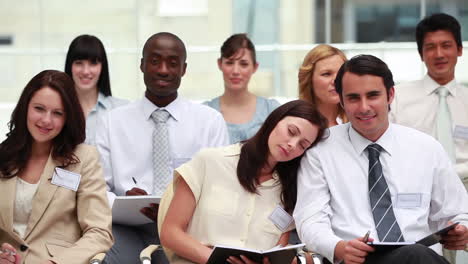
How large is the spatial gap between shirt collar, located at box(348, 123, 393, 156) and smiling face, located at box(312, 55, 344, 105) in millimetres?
1274

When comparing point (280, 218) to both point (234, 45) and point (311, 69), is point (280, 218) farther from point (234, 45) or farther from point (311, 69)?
point (234, 45)

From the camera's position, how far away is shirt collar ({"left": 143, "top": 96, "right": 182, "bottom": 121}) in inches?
201

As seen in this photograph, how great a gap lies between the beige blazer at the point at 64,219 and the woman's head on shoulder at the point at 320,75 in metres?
1.73

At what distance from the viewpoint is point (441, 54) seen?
546 cm

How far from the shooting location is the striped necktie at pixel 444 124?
536 cm

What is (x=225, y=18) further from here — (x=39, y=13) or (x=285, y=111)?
(x=285, y=111)

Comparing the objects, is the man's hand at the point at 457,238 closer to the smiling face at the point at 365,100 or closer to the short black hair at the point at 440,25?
the smiling face at the point at 365,100

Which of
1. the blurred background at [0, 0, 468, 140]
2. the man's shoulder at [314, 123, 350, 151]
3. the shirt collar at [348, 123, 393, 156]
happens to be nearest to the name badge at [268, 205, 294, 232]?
the man's shoulder at [314, 123, 350, 151]

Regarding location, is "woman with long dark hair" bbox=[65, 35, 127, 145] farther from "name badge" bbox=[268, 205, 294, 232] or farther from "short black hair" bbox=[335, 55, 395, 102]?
"short black hair" bbox=[335, 55, 395, 102]

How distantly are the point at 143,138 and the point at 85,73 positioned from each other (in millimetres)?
972

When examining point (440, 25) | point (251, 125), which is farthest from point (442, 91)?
point (251, 125)

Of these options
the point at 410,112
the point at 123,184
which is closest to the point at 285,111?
the point at 123,184

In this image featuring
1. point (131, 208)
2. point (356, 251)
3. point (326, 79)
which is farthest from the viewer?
point (326, 79)

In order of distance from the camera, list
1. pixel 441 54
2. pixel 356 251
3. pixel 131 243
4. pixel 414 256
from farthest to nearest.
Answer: pixel 441 54 < pixel 131 243 < pixel 356 251 < pixel 414 256
